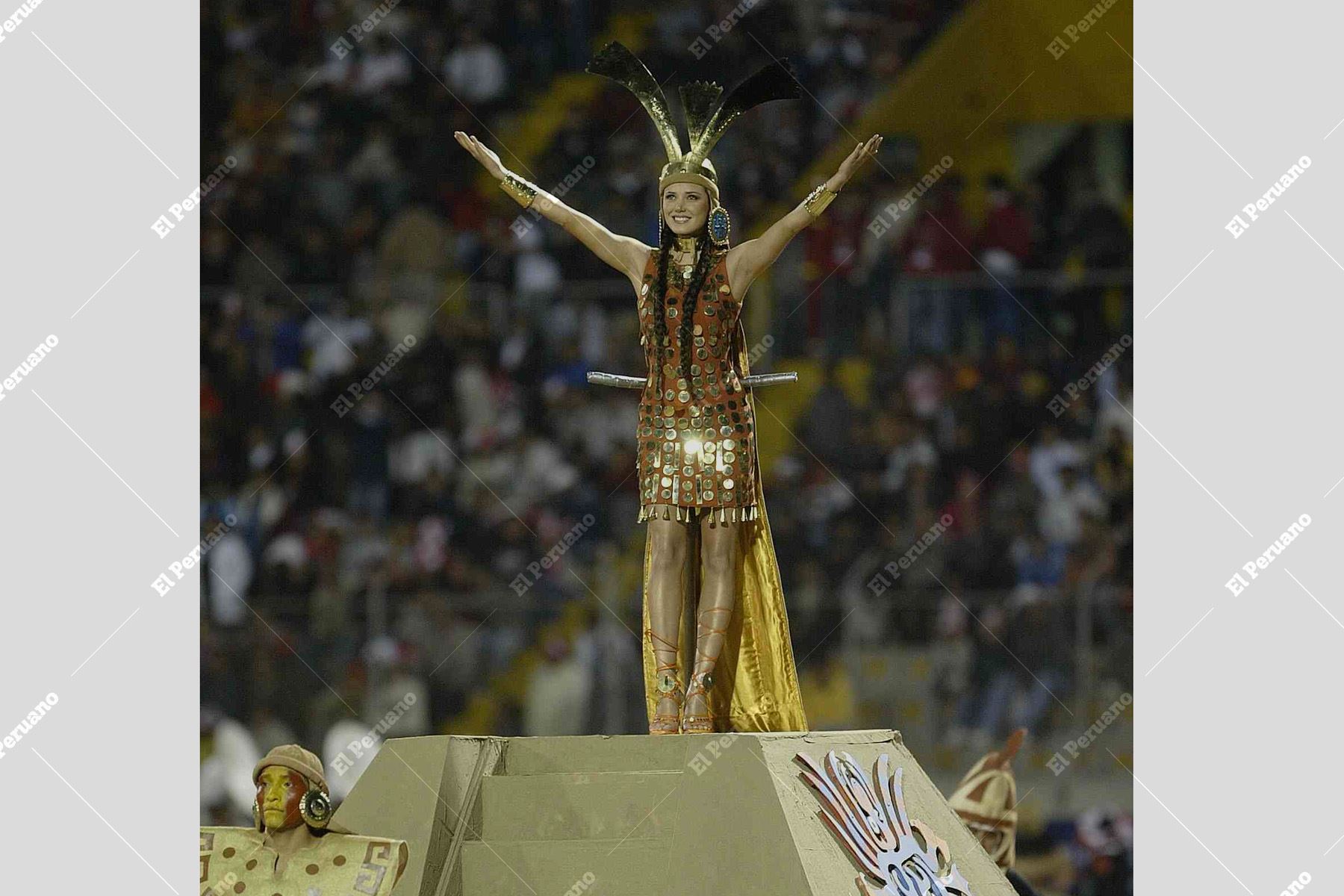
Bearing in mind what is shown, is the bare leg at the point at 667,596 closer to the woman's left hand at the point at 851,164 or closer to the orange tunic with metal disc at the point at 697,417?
the orange tunic with metal disc at the point at 697,417

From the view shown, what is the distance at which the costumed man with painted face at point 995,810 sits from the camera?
339 inches

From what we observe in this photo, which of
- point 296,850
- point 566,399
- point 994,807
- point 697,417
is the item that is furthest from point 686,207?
point 566,399

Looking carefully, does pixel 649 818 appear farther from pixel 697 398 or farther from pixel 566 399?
pixel 566 399

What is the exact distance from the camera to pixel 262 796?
6.58 m

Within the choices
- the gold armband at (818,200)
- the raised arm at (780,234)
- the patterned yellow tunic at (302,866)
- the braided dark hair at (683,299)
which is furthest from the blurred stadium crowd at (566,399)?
the patterned yellow tunic at (302,866)

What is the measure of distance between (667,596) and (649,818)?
94 cm

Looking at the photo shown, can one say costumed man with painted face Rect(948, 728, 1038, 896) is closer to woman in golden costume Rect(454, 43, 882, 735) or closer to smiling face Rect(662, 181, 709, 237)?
woman in golden costume Rect(454, 43, 882, 735)

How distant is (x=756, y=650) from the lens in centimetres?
777

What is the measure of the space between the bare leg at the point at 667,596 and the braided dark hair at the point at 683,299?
558 millimetres

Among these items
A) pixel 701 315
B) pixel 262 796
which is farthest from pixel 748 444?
pixel 262 796

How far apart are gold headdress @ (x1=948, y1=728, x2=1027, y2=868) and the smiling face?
8.89ft

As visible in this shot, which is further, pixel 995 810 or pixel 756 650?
pixel 995 810

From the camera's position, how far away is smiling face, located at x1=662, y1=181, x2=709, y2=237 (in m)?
7.55

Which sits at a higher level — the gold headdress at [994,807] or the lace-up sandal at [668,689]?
the lace-up sandal at [668,689]
